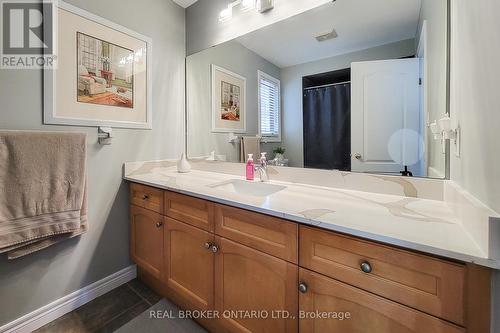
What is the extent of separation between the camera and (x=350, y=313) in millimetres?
769

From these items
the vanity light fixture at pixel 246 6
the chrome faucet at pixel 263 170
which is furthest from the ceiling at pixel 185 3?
the chrome faucet at pixel 263 170

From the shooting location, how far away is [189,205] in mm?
1297

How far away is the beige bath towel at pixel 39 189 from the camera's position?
1.17 metres

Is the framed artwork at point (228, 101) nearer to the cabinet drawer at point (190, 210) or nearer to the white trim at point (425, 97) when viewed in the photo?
the cabinet drawer at point (190, 210)

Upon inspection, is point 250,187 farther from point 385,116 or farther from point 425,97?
point 425,97

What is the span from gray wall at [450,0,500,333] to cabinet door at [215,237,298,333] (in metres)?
0.60

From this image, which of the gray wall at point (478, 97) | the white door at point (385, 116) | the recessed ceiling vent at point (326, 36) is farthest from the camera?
the recessed ceiling vent at point (326, 36)

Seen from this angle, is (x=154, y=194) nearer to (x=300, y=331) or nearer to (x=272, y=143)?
(x=272, y=143)

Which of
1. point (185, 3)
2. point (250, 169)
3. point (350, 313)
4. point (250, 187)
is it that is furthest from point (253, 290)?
point (185, 3)

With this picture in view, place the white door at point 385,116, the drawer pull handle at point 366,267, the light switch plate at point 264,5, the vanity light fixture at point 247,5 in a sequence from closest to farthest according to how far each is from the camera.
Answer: the drawer pull handle at point 366,267, the white door at point 385,116, the light switch plate at point 264,5, the vanity light fixture at point 247,5

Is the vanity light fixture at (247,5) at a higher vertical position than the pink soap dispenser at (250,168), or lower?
higher

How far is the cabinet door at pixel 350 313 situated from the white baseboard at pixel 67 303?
149 cm

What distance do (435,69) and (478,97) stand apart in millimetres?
504

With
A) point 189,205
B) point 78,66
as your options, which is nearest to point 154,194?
point 189,205
